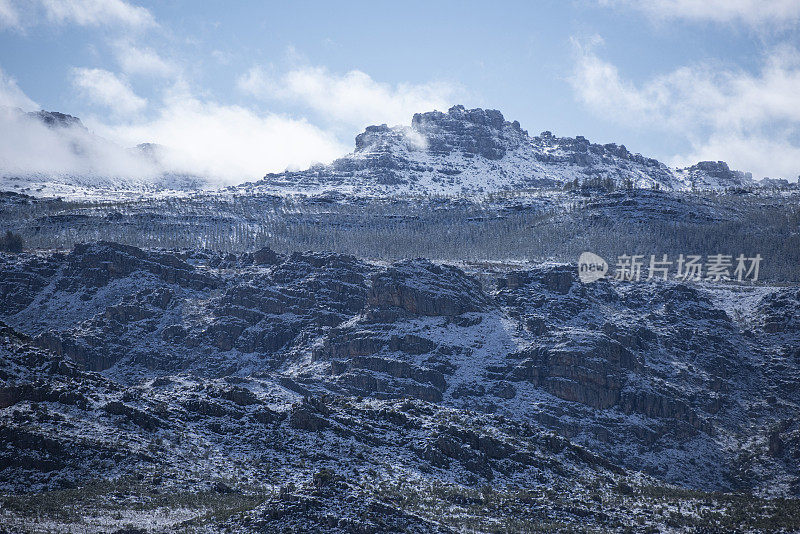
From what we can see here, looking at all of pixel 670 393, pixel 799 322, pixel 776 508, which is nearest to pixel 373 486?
pixel 776 508

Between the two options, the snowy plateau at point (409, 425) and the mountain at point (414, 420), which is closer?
the snowy plateau at point (409, 425)

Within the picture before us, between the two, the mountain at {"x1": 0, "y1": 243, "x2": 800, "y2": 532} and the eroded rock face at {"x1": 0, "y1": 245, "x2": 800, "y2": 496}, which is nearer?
the mountain at {"x1": 0, "y1": 243, "x2": 800, "y2": 532}

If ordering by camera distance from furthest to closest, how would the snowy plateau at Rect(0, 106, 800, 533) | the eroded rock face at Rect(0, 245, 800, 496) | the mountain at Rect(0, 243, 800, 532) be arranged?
the eroded rock face at Rect(0, 245, 800, 496) → the mountain at Rect(0, 243, 800, 532) → the snowy plateau at Rect(0, 106, 800, 533)

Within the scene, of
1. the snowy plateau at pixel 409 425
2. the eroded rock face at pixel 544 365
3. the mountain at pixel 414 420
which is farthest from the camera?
the eroded rock face at pixel 544 365

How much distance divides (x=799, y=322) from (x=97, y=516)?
485ft

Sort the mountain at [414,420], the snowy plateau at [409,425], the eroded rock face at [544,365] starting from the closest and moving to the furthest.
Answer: the snowy plateau at [409,425], the mountain at [414,420], the eroded rock face at [544,365]

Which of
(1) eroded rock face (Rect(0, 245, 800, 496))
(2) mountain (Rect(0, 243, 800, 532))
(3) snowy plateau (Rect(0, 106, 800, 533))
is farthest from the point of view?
(1) eroded rock face (Rect(0, 245, 800, 496))

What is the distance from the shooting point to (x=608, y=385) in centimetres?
17238

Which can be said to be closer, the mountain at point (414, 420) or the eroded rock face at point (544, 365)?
the mountain at point (414, 420)

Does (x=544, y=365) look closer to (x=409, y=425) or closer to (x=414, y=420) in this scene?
(x=414, y=420)

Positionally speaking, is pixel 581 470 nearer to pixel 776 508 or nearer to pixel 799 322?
pixel 776 508

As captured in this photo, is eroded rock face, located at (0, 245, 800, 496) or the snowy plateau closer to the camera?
the snowy plateau

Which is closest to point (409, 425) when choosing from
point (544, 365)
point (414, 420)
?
point (414, 420)

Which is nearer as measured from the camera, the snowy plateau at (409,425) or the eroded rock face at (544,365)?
the snowy plateau at (409,425)
